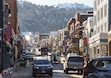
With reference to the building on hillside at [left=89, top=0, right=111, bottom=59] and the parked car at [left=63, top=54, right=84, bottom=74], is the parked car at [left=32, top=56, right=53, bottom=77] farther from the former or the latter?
the building on hillside at [left=89, top=0, right=111, bottom=59]

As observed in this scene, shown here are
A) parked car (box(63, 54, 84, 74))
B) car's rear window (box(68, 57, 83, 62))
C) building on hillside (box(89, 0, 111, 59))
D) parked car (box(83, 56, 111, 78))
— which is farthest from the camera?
building on hillside (box(89, 0, 111, 59))

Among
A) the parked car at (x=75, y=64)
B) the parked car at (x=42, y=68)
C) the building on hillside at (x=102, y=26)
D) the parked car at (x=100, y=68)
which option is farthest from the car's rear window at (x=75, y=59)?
the building on hillside at (x=102, y=26)

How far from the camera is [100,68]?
47.8ft

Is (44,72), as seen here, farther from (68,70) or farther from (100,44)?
(100,44)

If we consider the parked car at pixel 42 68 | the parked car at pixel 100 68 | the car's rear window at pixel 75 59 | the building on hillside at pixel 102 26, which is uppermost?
the building on hillside at pixel 102 26

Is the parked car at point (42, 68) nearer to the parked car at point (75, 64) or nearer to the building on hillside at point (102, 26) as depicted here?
the parked car at point (75, 64)

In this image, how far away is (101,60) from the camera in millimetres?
14656

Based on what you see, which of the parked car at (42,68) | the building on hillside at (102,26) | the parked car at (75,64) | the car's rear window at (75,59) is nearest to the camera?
the parked car at (42,68)

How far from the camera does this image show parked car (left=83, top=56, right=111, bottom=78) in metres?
14.3

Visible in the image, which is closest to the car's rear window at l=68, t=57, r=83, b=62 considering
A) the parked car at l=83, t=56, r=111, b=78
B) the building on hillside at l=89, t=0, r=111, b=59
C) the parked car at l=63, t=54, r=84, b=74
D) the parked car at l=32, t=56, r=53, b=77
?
the parked car at l=63, t=54, r=84, b=74

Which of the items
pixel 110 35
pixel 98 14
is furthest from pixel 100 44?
pixel 98 14

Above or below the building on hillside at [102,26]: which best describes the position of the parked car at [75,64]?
below

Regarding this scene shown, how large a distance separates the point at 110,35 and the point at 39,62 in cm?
2477

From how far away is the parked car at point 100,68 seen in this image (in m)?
14.3
